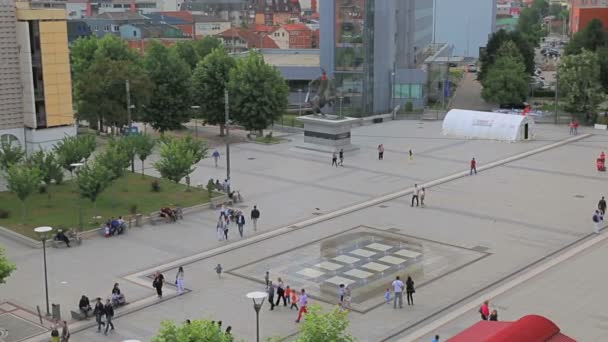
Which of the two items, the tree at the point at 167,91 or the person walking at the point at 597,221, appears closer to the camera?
the person walking at the point at 597,221

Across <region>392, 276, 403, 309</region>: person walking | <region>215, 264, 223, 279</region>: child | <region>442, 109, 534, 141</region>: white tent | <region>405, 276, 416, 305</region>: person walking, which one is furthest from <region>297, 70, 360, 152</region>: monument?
<region>392, 276, 403, 309</region>: person walking

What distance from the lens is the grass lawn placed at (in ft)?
123

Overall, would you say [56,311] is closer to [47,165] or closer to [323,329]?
[323,329]

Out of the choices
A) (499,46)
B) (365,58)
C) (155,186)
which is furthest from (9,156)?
(499,46)

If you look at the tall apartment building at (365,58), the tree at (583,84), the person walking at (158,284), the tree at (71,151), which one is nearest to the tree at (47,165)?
the tree at (71,151)

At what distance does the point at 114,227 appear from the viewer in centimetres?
3625

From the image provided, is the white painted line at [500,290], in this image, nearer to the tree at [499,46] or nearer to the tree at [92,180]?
the tree at [92,180]

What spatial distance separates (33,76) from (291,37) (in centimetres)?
9747

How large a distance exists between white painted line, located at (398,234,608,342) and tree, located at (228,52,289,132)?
101 ft

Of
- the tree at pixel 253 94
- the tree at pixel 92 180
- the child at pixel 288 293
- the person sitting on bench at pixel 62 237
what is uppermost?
the tree at pixel 253 94

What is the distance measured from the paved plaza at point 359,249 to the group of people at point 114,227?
46cm

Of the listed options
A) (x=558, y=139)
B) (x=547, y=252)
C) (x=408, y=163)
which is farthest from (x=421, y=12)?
(x=547, y=252)

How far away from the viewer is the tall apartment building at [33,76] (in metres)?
47.1

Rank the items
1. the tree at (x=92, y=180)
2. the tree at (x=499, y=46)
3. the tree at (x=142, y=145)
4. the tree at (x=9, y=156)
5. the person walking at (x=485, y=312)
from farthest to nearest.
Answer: the tree at (x=499, y=46), the tree at (x=142, y=145), the tree at (x=9, y=156), the tree at (x=92, y=180), the person walking at (x=485, y=312)
